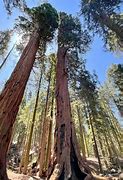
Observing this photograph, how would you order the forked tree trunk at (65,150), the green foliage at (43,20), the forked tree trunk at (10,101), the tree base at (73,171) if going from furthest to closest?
1. the green foliage at (43,20)
2. the forked tree trunk at (65,150)
3. the tree base at (73,171)
4. the forked tree trunk at (10,101)

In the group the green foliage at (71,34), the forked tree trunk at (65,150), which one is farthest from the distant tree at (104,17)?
the forked tree trunk at (65,150)

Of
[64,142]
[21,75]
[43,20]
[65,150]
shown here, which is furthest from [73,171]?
[43,20]

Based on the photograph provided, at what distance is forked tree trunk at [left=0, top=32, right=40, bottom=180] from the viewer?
700 cm

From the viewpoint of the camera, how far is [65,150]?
26.9 ft

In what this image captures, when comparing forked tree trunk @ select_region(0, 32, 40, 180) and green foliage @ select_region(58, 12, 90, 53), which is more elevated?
green foliage @ select_region(58, 12, 90, 53)

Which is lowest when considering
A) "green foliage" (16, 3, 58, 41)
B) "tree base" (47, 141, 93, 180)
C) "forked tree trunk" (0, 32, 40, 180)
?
"tree base" (47, 141, 93, 180)

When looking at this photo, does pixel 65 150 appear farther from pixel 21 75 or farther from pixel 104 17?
pixel 104 17

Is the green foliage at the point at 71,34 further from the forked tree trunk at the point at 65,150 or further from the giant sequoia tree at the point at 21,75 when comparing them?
the forked tree trunk at the point at 65,150

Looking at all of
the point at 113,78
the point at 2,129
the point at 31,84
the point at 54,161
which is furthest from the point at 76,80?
the point at 113,78

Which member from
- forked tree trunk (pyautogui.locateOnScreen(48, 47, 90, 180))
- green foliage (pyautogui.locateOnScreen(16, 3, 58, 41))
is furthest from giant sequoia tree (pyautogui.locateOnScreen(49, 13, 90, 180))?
green foliage (pyautogui.locateOnScreen(16, 3, 58, 41))

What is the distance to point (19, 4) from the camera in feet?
42.2

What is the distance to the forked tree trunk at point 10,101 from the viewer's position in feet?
23.0

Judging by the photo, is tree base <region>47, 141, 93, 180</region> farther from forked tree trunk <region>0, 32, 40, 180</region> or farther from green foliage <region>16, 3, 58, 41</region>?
green foliage <region>16, 3, 58, 41</region>

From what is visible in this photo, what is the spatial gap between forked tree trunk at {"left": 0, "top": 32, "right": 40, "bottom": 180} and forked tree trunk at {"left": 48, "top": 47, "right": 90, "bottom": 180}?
6.05 feet
